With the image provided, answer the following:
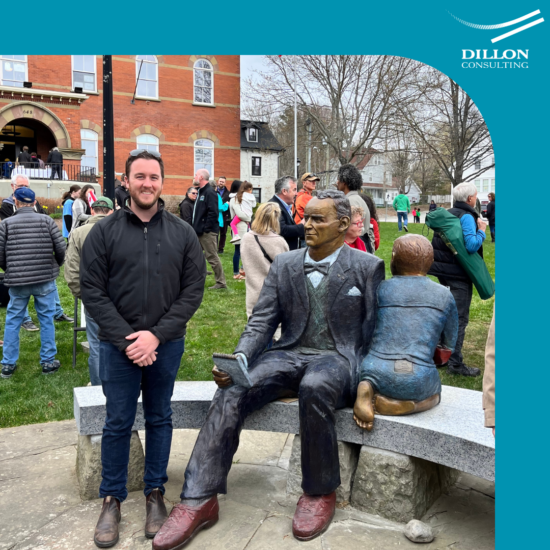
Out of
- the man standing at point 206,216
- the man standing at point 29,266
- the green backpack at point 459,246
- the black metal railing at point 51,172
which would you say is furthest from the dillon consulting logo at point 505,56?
the black metal railing at point 51,172

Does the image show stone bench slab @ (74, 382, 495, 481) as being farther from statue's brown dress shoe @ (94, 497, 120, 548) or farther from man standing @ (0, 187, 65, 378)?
man standing @ (0, 187, 65, 378)

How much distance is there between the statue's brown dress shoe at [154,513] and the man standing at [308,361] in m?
0.16

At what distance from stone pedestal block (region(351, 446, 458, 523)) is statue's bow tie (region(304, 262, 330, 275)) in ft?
3.61

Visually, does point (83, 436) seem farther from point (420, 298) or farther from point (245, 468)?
point (420, 298)

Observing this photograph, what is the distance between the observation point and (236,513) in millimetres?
3576

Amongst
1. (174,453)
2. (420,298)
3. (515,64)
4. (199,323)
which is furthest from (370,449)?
(199,323)

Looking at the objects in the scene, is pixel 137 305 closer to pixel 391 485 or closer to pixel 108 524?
pixel 108 524

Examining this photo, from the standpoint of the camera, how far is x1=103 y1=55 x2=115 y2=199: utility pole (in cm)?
741

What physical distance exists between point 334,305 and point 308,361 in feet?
1.26

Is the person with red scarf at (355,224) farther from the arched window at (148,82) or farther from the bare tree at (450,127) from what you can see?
the arched window at (148,82)

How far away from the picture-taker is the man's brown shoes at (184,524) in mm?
3152

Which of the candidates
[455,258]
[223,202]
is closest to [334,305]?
[455,258]

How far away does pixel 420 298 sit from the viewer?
3.69 meters

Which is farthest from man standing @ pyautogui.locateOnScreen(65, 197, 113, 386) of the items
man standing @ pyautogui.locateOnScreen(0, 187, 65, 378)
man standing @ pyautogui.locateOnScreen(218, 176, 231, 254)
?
man standing @ pyautogui.locateOnScreen(218, 176, 231, 254)
